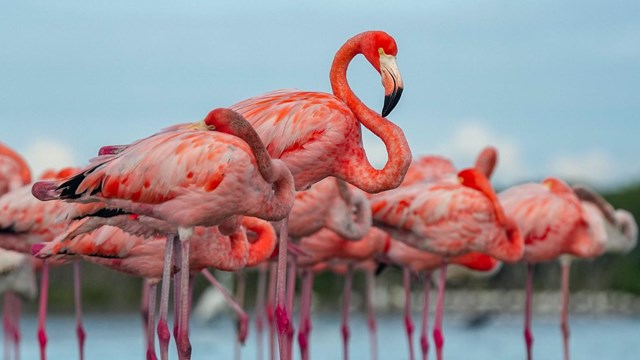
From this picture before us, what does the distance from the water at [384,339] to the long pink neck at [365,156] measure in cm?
731

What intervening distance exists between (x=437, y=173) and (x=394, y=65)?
4.71 m

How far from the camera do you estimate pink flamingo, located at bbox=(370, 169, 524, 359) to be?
9539 mm

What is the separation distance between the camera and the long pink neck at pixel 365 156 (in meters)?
7.38

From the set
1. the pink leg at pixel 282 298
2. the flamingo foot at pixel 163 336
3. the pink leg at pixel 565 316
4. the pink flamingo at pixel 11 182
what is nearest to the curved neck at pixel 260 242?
the pink leg at pixel 282 298

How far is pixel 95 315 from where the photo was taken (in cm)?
2691

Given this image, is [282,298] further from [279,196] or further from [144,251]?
[279,196]

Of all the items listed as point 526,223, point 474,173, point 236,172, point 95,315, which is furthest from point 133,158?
point 95,315

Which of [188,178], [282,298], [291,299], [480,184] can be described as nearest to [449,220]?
[480,184]

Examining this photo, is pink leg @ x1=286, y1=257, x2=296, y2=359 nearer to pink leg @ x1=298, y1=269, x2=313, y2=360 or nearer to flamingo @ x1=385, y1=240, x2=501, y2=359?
pink leg @ x1=298, y1=269, x2=313, y2=360

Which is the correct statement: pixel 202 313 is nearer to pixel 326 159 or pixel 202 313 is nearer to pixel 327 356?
pixel 327 356

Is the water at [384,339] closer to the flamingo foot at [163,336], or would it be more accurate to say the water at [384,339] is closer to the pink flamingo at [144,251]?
the pink flamingo at [144,251]

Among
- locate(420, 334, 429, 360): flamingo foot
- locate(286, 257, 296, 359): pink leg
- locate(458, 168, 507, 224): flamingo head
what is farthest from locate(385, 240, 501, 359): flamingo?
locate(286, 257, 296, 359): pink leg

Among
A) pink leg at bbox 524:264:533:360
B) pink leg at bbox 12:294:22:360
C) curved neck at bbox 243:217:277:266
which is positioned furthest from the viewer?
pink leg at bbox 12:294:22:360

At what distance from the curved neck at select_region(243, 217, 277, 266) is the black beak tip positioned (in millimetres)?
1848
